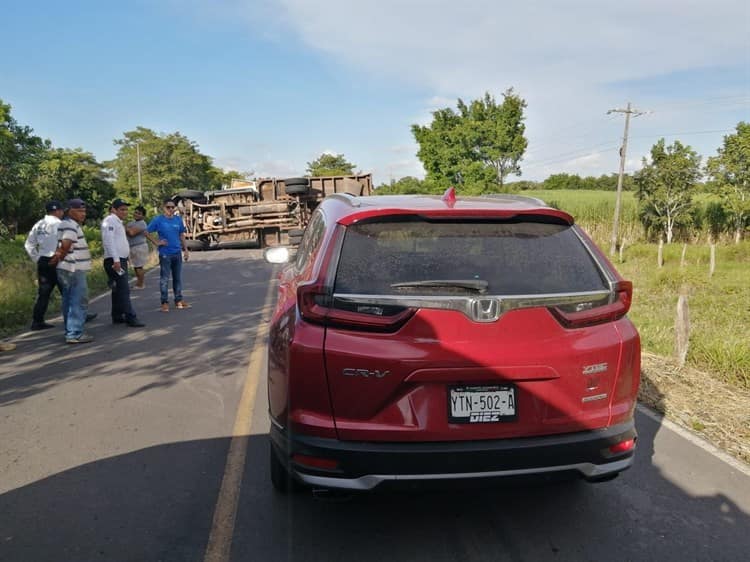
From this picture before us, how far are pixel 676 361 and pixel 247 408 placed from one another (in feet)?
14.9

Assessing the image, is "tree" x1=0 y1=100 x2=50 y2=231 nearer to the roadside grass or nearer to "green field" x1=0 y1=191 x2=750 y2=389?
"green field" x1=0 y1=191 x2=750 y2=389

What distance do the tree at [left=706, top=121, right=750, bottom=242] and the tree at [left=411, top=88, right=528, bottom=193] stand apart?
14.9 m

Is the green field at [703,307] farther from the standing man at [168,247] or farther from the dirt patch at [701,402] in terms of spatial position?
the standing man at [168,247]

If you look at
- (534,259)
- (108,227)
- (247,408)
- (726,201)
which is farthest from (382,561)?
(726,201)

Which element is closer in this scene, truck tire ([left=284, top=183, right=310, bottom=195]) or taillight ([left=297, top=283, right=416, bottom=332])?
taillight ([left=297, top=283, right=416, bottom=332])

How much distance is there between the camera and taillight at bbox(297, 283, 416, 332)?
8.87 ft

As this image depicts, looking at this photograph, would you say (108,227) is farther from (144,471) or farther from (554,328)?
(554,328)

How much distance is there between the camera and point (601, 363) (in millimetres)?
2852

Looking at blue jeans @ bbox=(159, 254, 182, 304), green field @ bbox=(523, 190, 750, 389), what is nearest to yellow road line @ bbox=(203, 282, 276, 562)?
green field @ bbox=(523, 190, 750, 389)

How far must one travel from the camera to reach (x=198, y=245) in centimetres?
2008

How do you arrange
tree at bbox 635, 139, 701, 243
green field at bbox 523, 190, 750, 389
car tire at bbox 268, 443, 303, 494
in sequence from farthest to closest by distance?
tree at bbox 635, 139, 701, 243 → green field at bbox 523, 190, 750, 389 → car tire at bbox 268, 443, 303, 494

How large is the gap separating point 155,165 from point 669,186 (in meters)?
48.4

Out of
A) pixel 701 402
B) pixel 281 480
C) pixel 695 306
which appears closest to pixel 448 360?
pixel 281 480

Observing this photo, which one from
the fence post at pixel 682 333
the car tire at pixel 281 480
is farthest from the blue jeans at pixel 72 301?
the fence post at pixel 682 333
